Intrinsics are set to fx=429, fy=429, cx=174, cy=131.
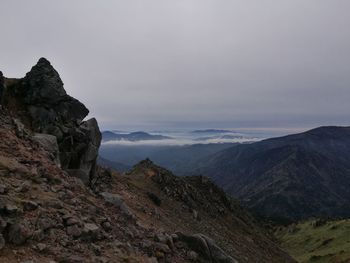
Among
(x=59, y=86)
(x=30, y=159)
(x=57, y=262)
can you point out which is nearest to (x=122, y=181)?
(x=59, y=86)

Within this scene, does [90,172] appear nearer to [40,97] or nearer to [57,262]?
[40,97]

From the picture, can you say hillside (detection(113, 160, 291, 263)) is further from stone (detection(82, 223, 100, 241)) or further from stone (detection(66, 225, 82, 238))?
stone (detection(66, 225, 82, 238))

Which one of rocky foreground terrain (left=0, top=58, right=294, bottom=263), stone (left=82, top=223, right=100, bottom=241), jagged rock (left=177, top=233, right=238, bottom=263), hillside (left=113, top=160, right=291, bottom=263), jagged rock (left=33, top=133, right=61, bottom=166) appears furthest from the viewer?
hillside (left=113, top=160, right=291, bottom=263)

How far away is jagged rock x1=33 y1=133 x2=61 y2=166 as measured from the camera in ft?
105

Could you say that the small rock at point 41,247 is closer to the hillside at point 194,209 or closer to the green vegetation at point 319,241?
the hillside at point 194,209

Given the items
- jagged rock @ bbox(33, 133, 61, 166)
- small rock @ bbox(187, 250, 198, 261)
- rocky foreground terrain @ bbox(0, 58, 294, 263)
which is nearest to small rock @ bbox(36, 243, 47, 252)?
rocky foreground terrain @ bbox(0, 58, 294, 263)

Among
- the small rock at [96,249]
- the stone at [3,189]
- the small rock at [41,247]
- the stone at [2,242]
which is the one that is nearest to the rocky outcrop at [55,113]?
the stone at [3,189]

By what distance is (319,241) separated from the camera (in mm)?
106812

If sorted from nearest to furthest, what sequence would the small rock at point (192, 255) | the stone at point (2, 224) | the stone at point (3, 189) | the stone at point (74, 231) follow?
1. the stone at point (2, 224)
2. the stone at point (74, 231)
3. the stone at point (3, 189)
4. the small rock at point (192, 255)

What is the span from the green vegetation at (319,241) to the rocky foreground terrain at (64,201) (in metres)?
30.9

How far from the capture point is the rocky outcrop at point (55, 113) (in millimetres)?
37062

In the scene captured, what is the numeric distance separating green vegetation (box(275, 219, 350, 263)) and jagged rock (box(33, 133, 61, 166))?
5448 cm

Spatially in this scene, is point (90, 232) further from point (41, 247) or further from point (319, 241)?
point (319, 241)

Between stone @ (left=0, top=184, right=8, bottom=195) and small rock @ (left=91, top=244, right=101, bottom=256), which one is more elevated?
stone @ (left=0, top=184, right=8, bottom=195)
